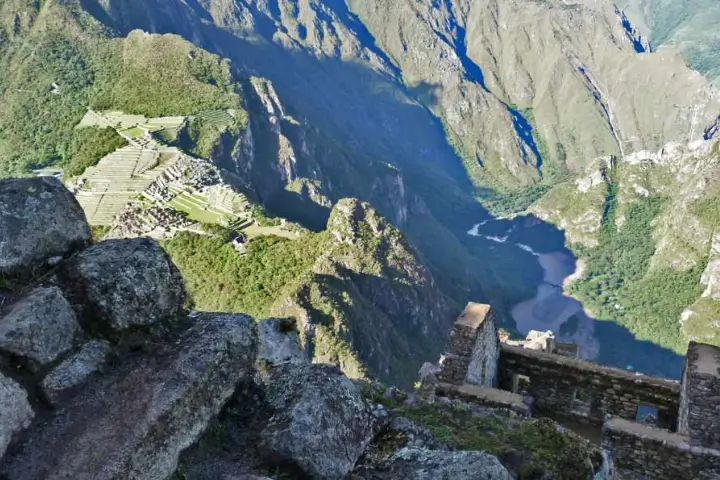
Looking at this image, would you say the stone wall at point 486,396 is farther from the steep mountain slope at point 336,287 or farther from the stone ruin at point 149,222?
the stone ruin at point 149,222

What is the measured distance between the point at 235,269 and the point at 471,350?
42.9m

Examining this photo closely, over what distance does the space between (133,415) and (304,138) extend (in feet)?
458

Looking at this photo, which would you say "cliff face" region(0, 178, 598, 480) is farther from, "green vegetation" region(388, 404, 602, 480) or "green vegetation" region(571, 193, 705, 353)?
"green vegetation" region(571, 193, 705, 353)

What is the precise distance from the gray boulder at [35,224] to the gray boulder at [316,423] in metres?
3.42

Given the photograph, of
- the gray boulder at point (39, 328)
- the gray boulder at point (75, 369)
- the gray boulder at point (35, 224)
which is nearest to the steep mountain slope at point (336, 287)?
the gray boulder at point (35, 224)

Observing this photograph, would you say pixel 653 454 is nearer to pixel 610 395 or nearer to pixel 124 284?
pixel 610 395

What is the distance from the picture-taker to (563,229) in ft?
638

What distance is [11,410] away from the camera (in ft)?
20.3

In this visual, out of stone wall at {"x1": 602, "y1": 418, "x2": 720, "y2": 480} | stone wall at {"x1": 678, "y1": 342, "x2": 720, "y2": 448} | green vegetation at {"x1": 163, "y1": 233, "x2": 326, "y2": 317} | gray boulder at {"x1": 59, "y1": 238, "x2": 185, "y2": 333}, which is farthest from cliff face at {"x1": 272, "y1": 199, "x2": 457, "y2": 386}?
gray boulder at {"x1": 59, "y1": 238, "x2": 185, "y2": 333}

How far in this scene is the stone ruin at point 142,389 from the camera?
20.8 ft

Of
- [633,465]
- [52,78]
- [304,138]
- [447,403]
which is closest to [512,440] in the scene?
[447,403]

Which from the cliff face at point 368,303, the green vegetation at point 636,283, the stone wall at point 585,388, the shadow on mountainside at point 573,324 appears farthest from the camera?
the green vegetation at point 636,283

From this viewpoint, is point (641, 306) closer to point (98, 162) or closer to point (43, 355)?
point (98, 162)

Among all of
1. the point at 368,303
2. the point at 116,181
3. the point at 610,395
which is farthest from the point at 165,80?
the point at 610,395
